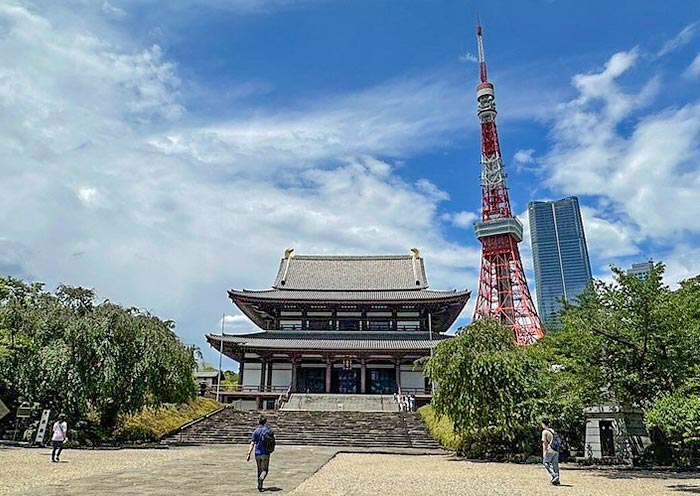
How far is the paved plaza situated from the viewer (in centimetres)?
1084

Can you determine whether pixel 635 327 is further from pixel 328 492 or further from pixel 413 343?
pixel 413 343

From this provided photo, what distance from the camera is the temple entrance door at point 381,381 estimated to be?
37.0 m

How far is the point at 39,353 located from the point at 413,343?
73.0 feet

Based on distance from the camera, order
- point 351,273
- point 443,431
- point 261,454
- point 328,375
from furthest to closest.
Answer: point 351,273 → point 328,375 → point 443,431 → point 261,454

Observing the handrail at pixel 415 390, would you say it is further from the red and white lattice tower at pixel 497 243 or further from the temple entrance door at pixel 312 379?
the red and white lattice tower at pixel 497 243

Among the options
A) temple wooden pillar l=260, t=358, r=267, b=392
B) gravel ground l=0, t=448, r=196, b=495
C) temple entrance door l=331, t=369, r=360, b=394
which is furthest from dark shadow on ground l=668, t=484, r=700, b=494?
temple wooden pillar l=260, t=358, r=267, b=392

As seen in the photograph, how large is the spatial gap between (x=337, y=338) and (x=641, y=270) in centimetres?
2402

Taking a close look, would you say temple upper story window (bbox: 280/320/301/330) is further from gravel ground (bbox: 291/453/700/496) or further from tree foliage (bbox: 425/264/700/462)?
gravel ground (bbox: 291/453/700/496)

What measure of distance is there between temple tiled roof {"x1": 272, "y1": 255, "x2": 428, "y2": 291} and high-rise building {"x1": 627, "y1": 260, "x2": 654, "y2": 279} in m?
25.8

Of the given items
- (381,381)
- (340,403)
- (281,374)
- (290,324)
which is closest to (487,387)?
(340,403)

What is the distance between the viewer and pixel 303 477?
42.2ft

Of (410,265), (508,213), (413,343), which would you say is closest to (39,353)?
(413,343)

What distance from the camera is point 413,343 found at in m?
35.7

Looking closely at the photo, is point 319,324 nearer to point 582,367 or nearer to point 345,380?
point 345,380
